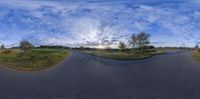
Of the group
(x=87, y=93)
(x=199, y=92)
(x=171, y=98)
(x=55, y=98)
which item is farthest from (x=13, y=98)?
(x=199, y=92)

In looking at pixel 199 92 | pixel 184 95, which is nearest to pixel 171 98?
pixel 184 95

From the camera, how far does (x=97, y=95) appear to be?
451 feet

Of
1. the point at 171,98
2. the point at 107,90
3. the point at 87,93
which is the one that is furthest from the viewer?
the point at 107,90

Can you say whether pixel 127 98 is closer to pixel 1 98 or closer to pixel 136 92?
pixel 136 92

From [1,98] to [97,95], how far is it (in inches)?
1190

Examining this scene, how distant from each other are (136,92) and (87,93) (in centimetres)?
1733

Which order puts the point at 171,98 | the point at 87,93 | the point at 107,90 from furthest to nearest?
the point at 107,90, the point at 87,93, the point at 171,98

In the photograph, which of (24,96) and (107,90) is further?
(107,90)

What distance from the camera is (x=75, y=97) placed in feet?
441

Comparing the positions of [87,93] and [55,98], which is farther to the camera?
[87,93]

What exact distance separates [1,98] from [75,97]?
22.9 metres

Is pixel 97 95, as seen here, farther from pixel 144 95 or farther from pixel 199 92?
pixel 199 92

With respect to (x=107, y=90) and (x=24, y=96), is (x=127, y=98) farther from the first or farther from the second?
(x=24, y=96)

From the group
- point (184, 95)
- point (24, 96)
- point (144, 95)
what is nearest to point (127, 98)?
point (144, 95)
